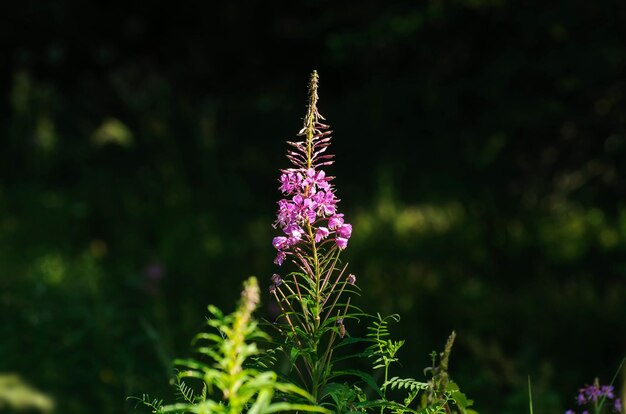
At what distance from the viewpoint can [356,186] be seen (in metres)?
8.50

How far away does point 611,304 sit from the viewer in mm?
5332

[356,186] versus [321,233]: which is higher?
[356,186]

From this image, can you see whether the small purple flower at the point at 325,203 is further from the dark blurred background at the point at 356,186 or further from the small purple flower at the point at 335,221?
the dark blurred background at the point at 356,186

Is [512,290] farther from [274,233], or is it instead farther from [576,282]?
[274,233]

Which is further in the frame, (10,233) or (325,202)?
(10,233)

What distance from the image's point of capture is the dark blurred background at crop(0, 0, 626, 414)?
507 cm

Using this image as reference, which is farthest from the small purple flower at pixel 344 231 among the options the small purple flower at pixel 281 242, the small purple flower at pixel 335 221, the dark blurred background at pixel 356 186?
the dark blurred background at pixel 356 186

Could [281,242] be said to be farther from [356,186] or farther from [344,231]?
[356,186]

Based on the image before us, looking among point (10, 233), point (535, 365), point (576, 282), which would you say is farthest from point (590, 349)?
point (10, 233)

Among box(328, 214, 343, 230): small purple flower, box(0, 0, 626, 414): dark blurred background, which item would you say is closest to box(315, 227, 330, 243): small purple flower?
box(328, 214, 343, 230): small purple flower

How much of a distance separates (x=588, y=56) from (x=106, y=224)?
4.35m

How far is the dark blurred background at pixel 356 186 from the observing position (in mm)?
5066

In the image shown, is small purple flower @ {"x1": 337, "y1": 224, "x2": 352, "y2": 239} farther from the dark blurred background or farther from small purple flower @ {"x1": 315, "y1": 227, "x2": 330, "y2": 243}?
the dark blurred background

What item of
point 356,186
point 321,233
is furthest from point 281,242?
point 356,186
